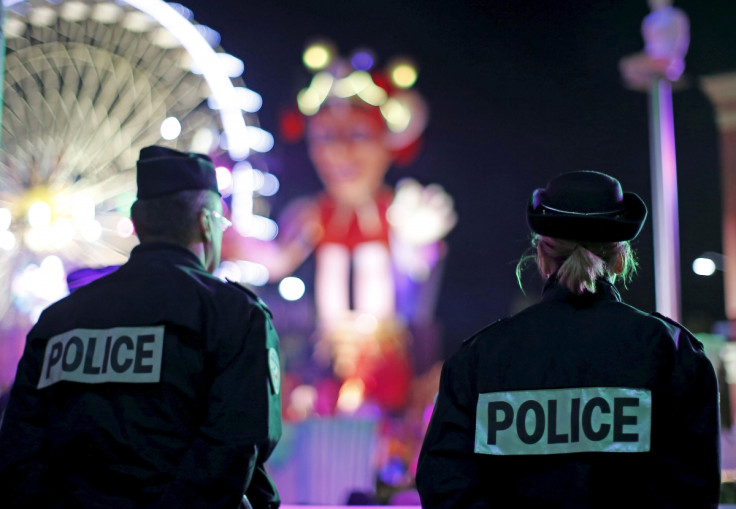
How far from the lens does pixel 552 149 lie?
28.9 ft

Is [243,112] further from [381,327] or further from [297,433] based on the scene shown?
[381,327]

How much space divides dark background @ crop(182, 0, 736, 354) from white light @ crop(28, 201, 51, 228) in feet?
10.8

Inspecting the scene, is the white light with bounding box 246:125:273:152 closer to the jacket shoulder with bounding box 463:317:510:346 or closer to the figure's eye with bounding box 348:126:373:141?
the figure's eye with bounding box 348:126:373:141

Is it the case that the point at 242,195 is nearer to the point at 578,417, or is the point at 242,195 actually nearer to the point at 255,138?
the point at 255,138

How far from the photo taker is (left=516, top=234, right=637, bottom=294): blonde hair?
138 cm

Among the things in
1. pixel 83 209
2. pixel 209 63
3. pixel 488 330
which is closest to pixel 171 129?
pixel 209 63

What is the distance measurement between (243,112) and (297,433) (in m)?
2.32

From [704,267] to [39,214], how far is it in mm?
5304

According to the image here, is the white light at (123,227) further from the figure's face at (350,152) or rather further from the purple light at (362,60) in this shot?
the purple light at (362,60)

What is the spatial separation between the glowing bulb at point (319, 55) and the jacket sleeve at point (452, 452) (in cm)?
834

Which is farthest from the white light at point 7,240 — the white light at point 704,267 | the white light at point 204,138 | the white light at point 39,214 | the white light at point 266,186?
the white light at point 704,267

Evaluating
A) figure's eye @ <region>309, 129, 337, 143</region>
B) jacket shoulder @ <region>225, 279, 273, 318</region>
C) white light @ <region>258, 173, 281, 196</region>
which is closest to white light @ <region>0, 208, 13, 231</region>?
white light @ <region>258, 173, 281, 196</region>

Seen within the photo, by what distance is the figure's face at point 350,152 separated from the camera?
9328 mm

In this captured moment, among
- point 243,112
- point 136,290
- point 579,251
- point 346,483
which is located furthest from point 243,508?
point 243,112
